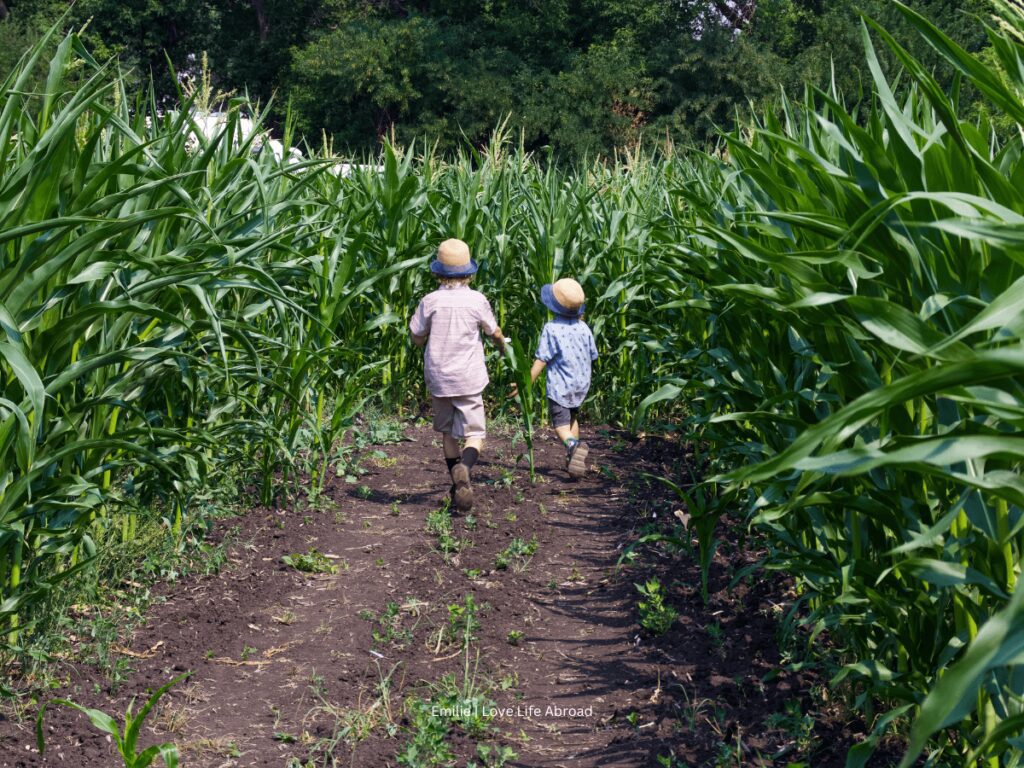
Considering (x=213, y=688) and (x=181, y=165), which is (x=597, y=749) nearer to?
(x=213, y=688)

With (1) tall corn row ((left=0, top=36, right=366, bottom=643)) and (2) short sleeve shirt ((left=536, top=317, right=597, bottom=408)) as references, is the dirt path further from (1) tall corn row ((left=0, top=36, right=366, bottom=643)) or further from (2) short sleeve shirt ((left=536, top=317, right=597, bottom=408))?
(2) short sleeve shirt ((left=536, top=317, right=597, bottom=408))

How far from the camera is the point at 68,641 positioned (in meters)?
3.74

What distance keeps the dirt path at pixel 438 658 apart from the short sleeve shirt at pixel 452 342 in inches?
30.5

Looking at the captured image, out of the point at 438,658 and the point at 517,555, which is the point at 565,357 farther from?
the point at 438,658

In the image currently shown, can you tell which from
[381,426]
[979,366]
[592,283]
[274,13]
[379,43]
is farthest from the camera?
[274,13]

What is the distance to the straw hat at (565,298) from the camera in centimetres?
688

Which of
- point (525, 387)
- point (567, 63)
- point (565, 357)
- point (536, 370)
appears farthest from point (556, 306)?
point (567, 63)

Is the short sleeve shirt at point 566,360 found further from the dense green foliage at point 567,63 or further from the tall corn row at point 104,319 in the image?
the dense green foliage at point 567,63

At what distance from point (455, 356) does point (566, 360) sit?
115cm

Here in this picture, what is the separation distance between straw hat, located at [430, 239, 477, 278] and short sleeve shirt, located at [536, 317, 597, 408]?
1.02 meters

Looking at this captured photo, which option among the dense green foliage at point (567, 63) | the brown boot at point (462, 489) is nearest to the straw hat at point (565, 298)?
the brown boot at point (462, 489)

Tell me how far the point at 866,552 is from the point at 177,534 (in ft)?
9.66

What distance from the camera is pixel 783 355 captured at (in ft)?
13.2

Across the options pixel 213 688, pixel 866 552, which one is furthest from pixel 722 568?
pixel 213 688
